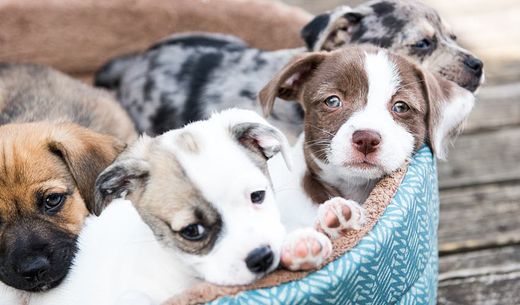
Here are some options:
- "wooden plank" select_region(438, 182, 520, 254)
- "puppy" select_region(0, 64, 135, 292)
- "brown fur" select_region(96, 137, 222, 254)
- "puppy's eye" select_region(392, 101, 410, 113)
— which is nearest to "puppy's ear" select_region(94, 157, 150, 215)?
"brown fur" select_region(96, 137, 222, 254)

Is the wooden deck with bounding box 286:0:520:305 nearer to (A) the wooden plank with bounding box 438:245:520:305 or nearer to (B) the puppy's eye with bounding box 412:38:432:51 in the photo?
(A) the wooden plank with bounding box 438:245:520:305

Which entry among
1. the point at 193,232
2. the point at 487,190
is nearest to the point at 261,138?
the point at 193,232

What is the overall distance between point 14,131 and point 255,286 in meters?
1.55

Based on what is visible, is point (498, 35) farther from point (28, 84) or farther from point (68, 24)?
point (28, 84)

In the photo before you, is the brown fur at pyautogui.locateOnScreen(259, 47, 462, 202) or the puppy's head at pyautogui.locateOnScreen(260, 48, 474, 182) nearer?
the puppy's head at pyautogui.locateOnScreen(260, 48, 474, 182)

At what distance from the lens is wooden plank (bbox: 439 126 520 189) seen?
5270 millimetres

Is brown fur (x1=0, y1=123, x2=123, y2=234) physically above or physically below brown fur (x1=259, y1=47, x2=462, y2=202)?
below

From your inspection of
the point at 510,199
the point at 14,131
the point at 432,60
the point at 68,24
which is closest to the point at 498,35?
the point at 510,199

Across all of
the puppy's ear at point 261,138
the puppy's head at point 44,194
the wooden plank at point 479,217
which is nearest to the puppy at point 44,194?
the puppy's head at point 44,194

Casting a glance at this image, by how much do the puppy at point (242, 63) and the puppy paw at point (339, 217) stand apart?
1.50 meters

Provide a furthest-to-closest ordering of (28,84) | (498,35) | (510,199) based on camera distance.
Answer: (498,35)
(510,199)
(28,84)

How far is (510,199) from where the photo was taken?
502cm

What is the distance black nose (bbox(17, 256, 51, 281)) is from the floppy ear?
6.97 ft

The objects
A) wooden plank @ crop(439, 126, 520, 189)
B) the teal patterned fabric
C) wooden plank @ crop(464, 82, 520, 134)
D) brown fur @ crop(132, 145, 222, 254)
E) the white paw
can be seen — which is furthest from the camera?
wooden plank @ crop(464, 82, 520, 134)
